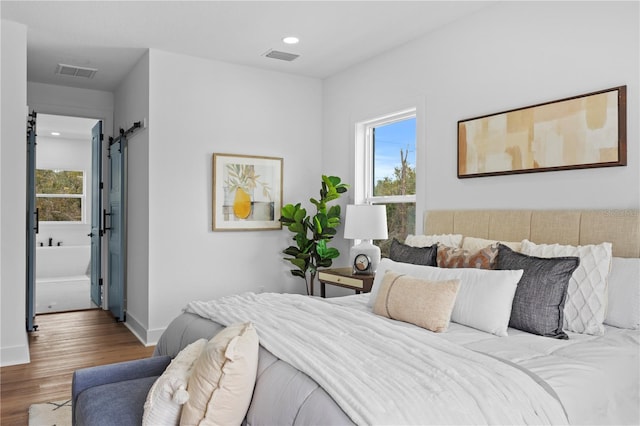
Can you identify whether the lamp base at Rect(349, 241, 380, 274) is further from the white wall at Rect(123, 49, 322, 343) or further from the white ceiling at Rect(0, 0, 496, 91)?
the white ceiling at Rect(0, 0, 496, 91)

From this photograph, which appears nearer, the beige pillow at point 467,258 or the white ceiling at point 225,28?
the beige pillow at point 467,258

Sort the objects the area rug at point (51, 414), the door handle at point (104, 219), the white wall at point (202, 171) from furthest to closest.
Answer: the door handle at point (104, 219)
the white wall at point (202, 171)
the area rug at point (51, 414)

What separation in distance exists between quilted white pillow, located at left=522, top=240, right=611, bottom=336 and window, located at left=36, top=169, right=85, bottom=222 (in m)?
9.48

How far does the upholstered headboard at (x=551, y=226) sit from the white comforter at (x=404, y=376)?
4.12 feet

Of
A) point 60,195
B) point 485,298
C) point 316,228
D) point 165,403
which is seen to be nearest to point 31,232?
point 316,228

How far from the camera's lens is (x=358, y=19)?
12.3 feet

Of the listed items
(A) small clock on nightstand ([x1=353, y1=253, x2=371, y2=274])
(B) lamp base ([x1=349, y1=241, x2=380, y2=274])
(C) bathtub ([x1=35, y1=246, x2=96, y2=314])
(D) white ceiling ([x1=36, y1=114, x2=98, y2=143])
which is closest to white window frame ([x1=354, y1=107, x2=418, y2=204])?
(B) lamp base ([x1=349, y1=241, x2=380, y2=274])

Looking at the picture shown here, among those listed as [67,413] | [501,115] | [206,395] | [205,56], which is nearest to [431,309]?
[206,395]

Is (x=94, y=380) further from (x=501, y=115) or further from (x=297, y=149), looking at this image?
(x=297, y=149)

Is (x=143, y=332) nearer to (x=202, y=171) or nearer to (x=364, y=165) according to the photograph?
(x=202, y=171)

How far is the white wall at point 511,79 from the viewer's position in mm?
2715

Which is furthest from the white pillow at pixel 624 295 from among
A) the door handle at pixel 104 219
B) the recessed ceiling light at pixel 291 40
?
the door handle at pixel 104 219

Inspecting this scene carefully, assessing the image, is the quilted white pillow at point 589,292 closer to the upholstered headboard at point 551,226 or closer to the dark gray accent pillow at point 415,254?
the upholstered headboard at point 551,226

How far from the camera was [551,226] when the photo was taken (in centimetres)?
292
